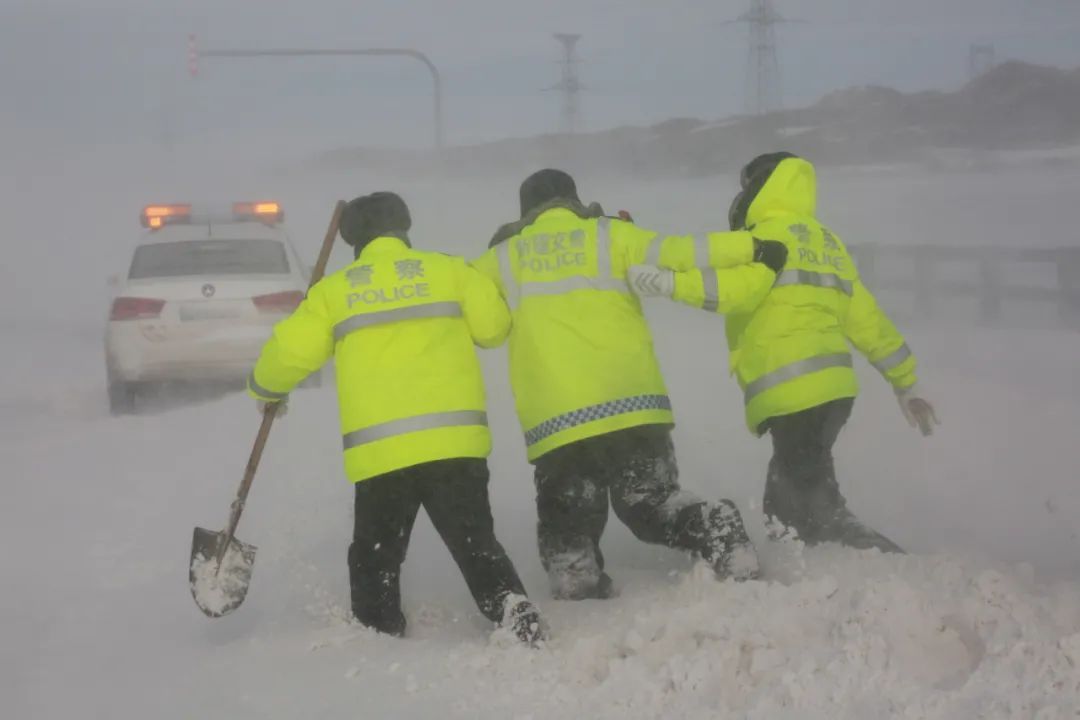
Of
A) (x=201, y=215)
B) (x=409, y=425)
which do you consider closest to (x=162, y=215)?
(x=201, y=215)

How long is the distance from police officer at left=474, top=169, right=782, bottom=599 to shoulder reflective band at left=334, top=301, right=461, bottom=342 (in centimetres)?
38

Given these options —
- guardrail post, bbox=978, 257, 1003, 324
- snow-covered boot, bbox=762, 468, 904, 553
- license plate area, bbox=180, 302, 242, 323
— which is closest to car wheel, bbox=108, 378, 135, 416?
license plate area, bbox=180, 302, 242, 323

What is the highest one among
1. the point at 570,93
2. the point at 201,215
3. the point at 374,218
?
the point at 570,93

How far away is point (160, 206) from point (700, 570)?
4.06m

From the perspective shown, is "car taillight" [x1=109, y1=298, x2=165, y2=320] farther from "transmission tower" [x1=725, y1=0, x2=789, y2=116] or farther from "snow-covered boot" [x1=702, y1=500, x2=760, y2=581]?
"snow-covered boot" [x1=702, y1=500, x2=760, y2=581]

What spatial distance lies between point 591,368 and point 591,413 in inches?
5.5

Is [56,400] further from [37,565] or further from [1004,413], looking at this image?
[1004,413]

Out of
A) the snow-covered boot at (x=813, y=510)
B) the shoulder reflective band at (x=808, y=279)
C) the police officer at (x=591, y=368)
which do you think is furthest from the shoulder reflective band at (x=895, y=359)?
the police officer at (x=591, y=368)

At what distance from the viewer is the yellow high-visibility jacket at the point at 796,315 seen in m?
4.44

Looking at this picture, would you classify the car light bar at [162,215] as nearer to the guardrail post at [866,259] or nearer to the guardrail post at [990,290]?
the guardrail post at [866,259]

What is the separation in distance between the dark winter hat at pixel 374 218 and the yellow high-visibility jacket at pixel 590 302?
0.39 metres

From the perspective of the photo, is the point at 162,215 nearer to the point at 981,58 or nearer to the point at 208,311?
the point at 208,311

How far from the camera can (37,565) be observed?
5.58m

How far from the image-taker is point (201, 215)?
277 inches
